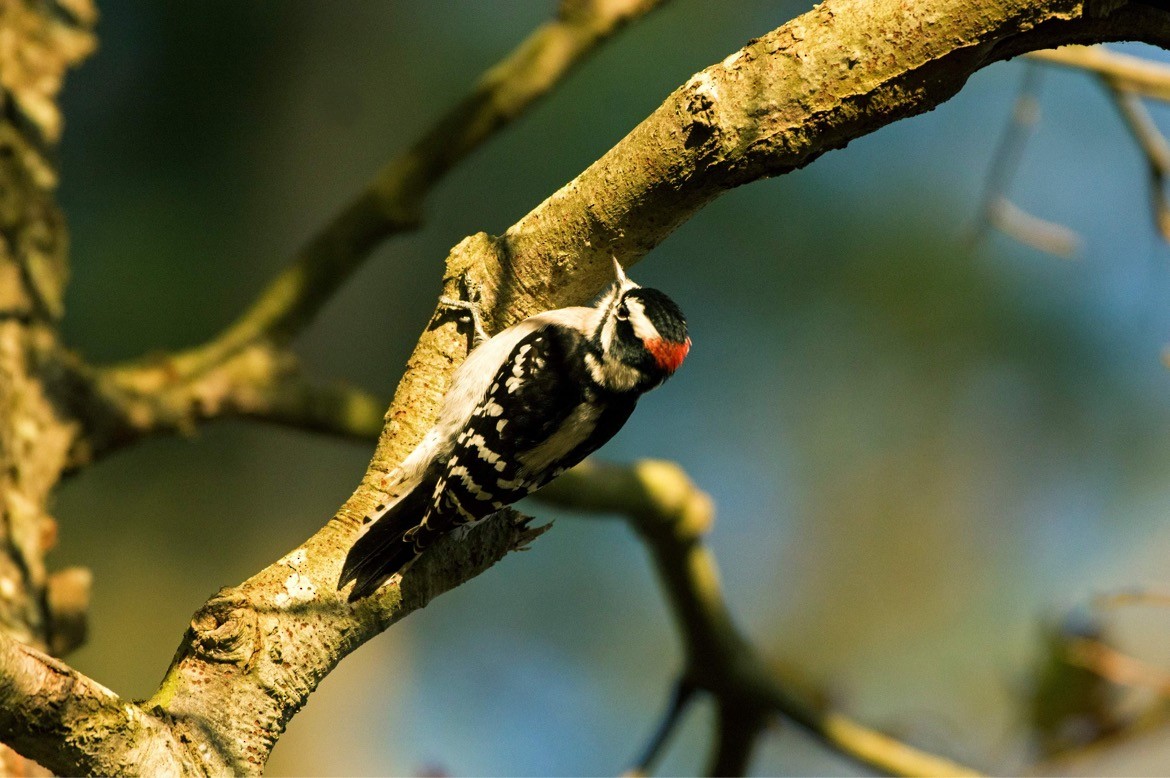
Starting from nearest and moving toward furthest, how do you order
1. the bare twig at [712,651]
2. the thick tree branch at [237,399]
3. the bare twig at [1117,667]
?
1. the bare twig at [1117,667]
2. the thick tree branch at [237,399]
3. the bare twig at [712,651]

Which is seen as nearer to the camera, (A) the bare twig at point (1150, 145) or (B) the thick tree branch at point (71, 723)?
(B) the thick tree branch at point (71, 723)

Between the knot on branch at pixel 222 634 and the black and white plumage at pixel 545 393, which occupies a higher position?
the knot on branch at pixel 222 634

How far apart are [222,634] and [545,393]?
134 cm

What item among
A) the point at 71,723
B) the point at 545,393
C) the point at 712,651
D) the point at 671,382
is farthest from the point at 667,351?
the point at 671,382

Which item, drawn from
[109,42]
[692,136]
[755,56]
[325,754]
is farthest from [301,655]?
[109,42]

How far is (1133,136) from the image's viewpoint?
13.2 feet

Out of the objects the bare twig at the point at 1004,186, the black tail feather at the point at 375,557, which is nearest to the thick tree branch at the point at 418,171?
the bare twig at the point at 1004,186

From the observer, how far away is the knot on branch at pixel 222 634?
6.38ft

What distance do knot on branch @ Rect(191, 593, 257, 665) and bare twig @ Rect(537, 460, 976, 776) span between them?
199cm

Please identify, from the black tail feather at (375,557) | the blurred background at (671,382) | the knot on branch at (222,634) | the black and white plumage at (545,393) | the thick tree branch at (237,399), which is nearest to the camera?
the knot on branch at (222,634)

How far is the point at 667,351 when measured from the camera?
3.12m

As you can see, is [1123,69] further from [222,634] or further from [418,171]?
[222,634]

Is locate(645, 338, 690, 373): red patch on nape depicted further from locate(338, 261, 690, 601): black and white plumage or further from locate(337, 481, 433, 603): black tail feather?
locate(337, 481, 433, 603): black tail feather

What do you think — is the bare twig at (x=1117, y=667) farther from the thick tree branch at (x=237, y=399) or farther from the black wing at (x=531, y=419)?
the thick tree branch at (x=237, y=399)
